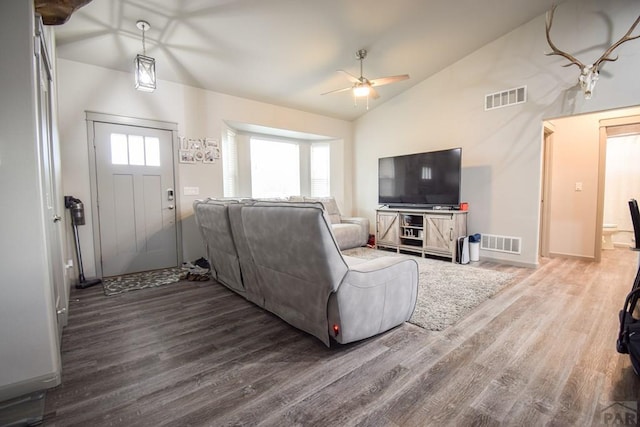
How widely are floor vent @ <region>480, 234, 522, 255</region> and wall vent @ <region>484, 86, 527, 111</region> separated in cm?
199

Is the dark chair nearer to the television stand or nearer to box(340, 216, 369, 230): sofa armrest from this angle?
the television stand

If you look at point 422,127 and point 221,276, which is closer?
point 221,276

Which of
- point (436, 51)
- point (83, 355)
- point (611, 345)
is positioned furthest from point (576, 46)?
point (83, 355)

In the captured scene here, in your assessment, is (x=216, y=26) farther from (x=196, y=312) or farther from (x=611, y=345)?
(x=611, y=345)

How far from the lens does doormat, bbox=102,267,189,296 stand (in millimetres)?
3389

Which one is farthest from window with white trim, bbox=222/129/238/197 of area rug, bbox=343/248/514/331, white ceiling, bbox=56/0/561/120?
area rug, bbox=343/248/514/331

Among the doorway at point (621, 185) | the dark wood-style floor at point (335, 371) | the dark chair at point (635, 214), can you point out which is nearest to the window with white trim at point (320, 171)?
the dark wood-style floor at point (335, 371)

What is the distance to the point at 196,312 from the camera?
8.82 ft

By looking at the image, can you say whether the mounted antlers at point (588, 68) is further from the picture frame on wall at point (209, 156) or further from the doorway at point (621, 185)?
the picture frame on wall at point (209, 156)

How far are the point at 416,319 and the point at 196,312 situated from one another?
202 centimetres

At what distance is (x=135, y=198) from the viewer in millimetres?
3984

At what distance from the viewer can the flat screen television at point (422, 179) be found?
4500 mm

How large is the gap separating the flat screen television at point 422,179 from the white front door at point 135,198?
147 inches

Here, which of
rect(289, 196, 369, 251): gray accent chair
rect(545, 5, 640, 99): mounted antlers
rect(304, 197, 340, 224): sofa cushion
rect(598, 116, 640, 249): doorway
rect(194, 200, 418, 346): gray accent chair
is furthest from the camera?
rect(304, 197, 340, 224): sofa cushion
